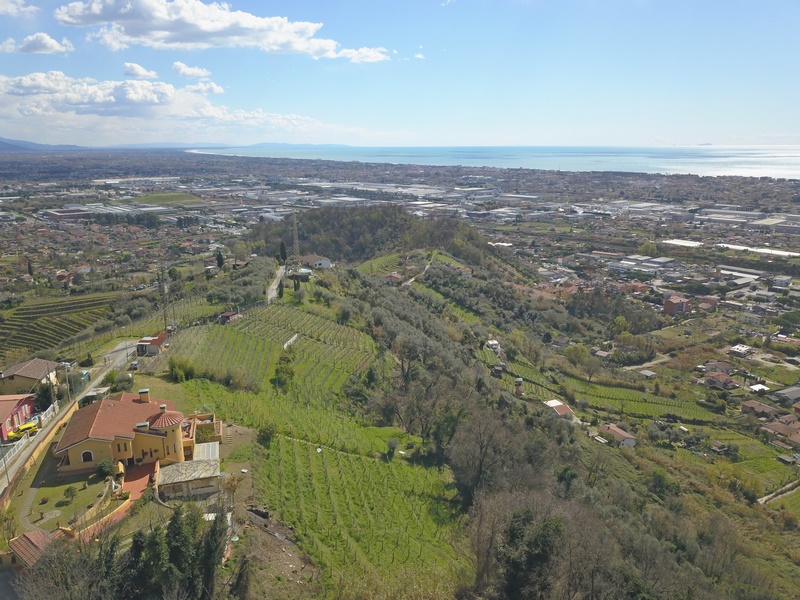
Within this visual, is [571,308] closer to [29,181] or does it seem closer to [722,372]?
[722,372]

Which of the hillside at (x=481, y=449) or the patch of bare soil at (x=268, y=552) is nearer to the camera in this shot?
the patch of bare soil at (x=268, y=552)

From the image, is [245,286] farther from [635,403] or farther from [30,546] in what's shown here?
[30,546]

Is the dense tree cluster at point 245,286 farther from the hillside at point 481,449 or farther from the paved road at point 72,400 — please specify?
the paved road at point 72,400

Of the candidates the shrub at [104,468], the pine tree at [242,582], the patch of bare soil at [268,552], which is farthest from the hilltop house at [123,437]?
the pine tree at [242,582]

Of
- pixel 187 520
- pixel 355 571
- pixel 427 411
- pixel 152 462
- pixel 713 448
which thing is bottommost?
pixel 713 448

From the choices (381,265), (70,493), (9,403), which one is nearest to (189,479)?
(70,493)

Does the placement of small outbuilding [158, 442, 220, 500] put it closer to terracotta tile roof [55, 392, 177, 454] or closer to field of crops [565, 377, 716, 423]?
terracotta tile roof [55, 392, 177, 454]

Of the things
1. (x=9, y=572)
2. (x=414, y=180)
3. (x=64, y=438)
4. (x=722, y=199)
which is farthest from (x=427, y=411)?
(x=414, y=180)
